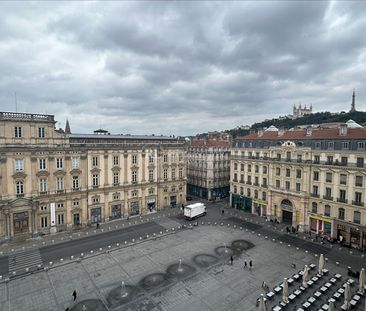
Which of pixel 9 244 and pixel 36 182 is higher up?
pixel 36 182

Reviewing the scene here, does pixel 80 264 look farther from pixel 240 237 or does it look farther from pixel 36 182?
pixel 240 237

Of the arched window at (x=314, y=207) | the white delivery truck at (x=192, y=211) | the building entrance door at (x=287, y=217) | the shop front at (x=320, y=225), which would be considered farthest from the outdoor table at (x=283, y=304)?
the white delivery truck at (x=192, y=211)

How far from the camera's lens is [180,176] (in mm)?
74562

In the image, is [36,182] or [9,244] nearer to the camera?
[9,244]

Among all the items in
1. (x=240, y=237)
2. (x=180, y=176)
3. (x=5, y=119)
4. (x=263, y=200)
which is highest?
(x=5, y=119)

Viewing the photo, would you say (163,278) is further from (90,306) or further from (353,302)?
(353,302)

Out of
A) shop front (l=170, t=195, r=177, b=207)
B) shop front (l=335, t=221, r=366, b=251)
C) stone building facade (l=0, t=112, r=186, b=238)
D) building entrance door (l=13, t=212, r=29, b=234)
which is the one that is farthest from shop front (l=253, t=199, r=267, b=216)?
building entrance door (l=13, t=212, r=29, b=234)

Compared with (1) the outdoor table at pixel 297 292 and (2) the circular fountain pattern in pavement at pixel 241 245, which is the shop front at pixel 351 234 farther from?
(1) the outdoor table at pixel 297 292

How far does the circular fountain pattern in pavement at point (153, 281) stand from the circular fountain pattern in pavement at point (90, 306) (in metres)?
5.91

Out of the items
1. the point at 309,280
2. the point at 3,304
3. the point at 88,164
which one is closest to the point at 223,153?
the point at 88,164

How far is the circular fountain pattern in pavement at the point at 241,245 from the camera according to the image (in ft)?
149

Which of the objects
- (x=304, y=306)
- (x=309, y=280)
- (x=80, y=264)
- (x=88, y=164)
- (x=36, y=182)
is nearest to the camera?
(x=304, y=306)

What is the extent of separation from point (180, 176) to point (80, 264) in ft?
132

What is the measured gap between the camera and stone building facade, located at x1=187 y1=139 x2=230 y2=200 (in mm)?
81375
